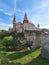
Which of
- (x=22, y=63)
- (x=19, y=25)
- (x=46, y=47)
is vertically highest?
(x=19, y=25)

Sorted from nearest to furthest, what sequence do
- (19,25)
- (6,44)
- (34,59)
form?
(34,59) → (6,44) → (19,25)

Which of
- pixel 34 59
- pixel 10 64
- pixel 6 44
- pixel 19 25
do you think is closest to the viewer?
pixel 10 64

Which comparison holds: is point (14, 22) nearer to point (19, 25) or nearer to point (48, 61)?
point (19, 25)

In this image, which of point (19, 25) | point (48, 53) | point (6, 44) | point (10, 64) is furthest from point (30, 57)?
point (19, 25)

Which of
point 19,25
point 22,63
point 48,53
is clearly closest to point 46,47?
point 48,53

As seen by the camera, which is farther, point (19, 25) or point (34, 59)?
point (19, 25)

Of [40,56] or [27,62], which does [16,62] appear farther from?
[40,56]

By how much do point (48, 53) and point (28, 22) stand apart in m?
69.1

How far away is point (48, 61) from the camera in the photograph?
30.4 m

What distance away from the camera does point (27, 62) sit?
99.9 ft

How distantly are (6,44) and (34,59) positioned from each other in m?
17.5

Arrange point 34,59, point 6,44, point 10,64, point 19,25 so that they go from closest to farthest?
1. point 10,64
2. point 34,59
3. point 6,44
4. point 19,25

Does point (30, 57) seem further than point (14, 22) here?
No

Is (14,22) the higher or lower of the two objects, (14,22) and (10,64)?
the higher
